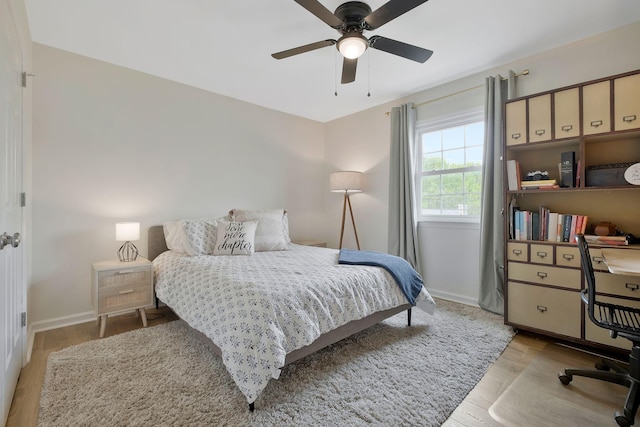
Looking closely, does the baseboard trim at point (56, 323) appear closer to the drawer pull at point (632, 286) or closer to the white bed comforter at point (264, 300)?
the white bed comforter at point (264, 300)

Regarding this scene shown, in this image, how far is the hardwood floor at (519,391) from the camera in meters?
1.56

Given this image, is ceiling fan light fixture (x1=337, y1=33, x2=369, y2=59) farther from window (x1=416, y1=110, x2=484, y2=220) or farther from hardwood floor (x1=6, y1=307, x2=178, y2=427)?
hardwood floor (x1=6, y1=307, x2=178, y2=427)

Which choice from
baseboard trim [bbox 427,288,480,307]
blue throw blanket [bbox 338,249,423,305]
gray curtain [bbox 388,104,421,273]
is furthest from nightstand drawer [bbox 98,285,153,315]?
baseboard trim [bbox 427,288,480,307]

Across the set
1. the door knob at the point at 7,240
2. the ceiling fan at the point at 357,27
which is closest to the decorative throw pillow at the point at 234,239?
the door knob at the point at 7,240

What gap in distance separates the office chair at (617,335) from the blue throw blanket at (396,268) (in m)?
1.06

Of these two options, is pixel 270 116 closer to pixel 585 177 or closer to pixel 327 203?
pixel 327 203

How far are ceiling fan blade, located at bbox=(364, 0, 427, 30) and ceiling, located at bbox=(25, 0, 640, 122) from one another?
1.05 ft

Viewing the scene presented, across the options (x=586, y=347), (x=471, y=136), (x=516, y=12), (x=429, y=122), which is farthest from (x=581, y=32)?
(x=586, y=347)

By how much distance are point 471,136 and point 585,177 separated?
1265 mm

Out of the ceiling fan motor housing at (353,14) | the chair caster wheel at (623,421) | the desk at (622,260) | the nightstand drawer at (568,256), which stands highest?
the ceiling fan motor housing at (353,14)

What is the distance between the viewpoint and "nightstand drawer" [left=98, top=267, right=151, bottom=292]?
252 centimetres

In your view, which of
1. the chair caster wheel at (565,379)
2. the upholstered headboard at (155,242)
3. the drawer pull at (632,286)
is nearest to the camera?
the chair caster wheel at (565,379)

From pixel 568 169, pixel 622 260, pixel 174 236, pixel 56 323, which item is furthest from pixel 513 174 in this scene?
pixel 56 323

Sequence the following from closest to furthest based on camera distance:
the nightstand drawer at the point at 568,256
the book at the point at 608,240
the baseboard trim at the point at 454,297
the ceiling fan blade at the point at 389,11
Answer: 1. the ceiling fan blade at the point at 389,11
2. the book at the point at 608,240
3. the nightstand drawer at the point at 568,256
4. the baseboard trim at the point at 454,297
